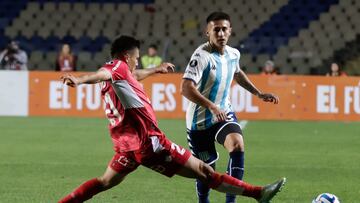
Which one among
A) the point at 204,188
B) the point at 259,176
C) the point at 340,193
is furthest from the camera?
the point at 259,176

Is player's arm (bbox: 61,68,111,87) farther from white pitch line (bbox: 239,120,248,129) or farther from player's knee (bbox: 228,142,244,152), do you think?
white pitch line (bbox: 239,120,248,129)

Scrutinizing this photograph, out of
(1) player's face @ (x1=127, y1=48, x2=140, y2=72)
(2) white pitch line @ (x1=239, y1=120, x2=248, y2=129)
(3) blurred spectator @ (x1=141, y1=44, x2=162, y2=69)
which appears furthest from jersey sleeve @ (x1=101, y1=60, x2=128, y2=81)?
(3) blurred spectator @ (x1=141, y1=44, x2=162, y2=69)

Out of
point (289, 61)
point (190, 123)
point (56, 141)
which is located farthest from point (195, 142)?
point (289, 61)

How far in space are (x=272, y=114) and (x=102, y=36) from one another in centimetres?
842

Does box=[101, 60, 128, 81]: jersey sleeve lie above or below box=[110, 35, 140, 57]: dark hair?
below

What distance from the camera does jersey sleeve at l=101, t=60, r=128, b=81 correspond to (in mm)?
7207

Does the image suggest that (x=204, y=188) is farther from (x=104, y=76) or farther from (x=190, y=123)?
(x=104, y=76)

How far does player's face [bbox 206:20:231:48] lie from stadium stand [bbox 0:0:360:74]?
19189 millimetres

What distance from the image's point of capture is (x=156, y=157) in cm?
741

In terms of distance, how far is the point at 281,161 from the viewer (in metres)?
13.2

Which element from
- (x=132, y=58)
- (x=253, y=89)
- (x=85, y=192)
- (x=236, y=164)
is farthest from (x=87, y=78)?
(x=253, y=89)

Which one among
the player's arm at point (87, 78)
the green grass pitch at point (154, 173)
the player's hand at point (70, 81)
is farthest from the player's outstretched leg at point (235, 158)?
the player's hand at point (70, 81)

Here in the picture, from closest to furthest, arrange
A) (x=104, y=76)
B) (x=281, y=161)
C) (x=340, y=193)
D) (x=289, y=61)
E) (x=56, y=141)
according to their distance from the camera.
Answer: (x=104, y=76)
(x=340, y=193)
(x=281, y=161)
(x=56, y=141)
(x=289, y=61)

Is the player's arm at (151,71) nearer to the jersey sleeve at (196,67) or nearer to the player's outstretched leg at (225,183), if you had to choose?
the jersey sleeve at (196,67)
